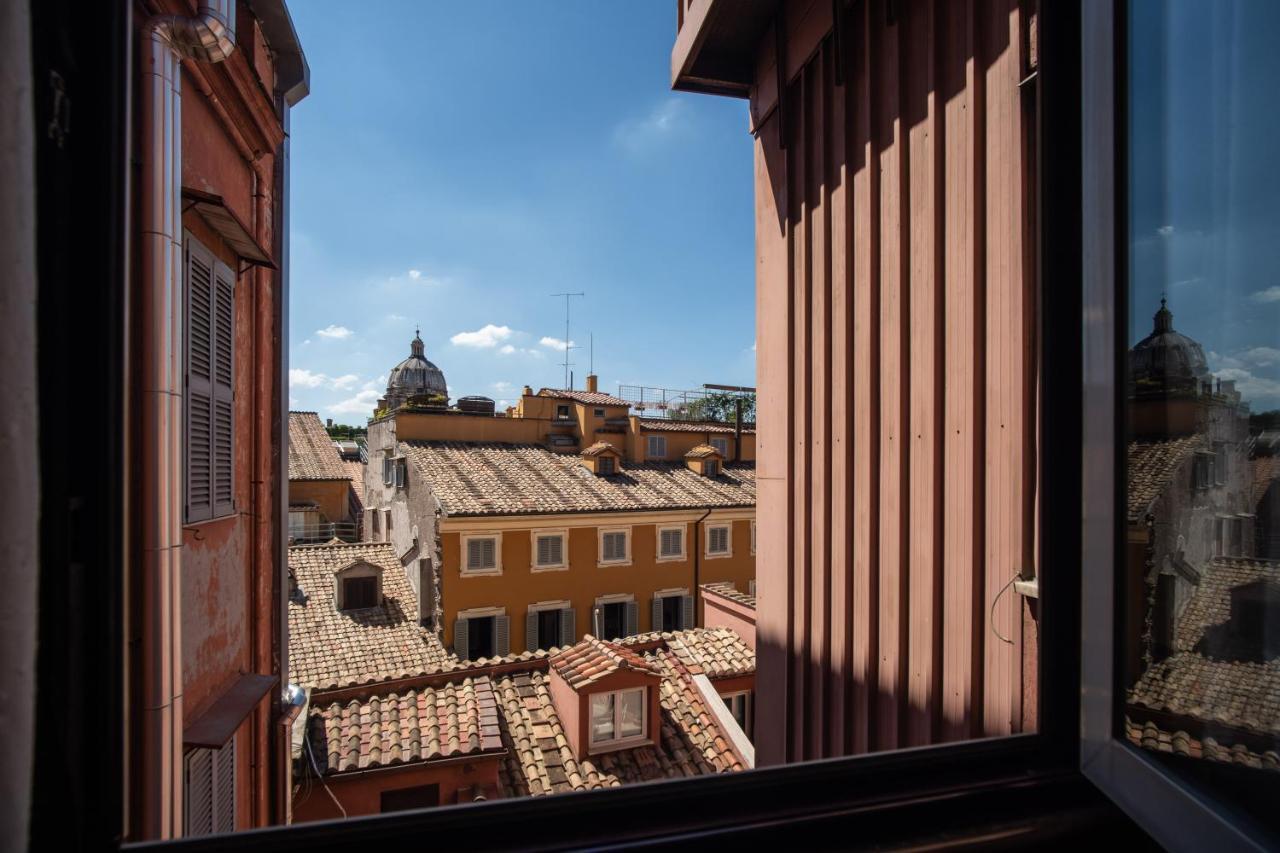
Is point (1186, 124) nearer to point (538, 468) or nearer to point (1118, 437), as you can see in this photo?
point (1118, 437)

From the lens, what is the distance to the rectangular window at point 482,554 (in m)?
12.6

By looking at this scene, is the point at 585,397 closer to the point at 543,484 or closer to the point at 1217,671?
the point at 543,484

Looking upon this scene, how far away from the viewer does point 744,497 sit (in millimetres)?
15875

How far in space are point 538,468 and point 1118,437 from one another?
15.0 metres

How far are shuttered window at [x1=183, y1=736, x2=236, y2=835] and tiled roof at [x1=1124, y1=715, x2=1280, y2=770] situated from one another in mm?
2971

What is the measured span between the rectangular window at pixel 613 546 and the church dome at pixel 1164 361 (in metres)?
13.3

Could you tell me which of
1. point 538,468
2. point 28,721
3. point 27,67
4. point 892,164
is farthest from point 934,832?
A: point 538,468

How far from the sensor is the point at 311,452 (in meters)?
23.9

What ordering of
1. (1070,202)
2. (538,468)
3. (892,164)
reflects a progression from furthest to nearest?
(538,468), (892,164), (1070,202)

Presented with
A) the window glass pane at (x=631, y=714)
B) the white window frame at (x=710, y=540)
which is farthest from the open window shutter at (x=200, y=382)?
the white window frame at (x=710, y=540)

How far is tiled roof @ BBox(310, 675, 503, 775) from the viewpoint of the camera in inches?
229

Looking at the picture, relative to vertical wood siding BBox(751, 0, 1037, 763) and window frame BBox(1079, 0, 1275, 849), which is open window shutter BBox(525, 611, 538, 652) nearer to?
vertical wood siding BBox(751, 0, 1037, 763)

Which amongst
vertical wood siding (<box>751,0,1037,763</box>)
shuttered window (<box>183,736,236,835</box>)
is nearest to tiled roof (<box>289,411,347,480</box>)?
shuttered window (<box>183,736,236,835</box>)

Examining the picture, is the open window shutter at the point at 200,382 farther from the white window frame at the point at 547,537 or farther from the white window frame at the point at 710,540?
the white window frame at the point at 710,540
